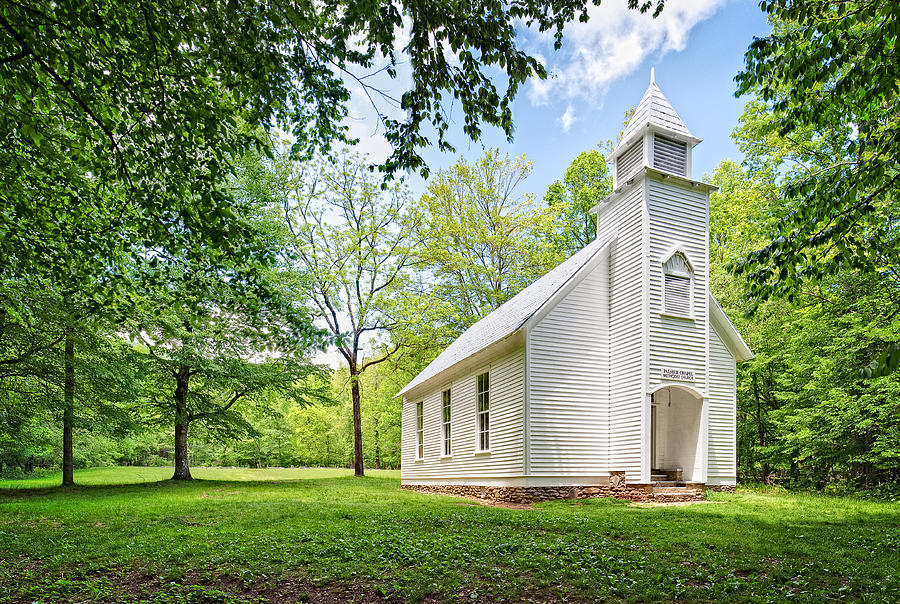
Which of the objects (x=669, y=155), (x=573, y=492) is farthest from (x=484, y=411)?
(x=669, y=155)

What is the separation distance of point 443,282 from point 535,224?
18.1ft

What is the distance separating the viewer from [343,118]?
23.9 ft

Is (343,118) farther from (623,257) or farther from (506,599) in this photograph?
(623,257)

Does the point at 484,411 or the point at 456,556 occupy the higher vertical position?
the point at 484,411

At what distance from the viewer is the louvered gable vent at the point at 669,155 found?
14.6 metres

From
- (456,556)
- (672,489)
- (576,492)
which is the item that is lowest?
(576,492)

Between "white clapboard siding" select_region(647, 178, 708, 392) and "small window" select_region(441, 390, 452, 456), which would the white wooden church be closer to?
"white clapboard siding" select_region(647, 178, 708, 392)

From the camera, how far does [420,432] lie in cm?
2161

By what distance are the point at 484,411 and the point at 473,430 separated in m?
0.97

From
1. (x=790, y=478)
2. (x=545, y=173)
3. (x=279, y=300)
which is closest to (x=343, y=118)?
(x=279, y=300)

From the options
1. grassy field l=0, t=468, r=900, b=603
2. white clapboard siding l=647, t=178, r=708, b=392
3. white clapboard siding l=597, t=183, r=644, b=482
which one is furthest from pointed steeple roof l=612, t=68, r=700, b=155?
grassy field l=0, t=468, r=900, b=603

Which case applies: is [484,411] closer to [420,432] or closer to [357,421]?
[420,432]

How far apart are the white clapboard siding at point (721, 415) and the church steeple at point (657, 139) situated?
16.2 feet

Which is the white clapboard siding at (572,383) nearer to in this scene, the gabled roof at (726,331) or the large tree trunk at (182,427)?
the gabled roof at (726,331)
